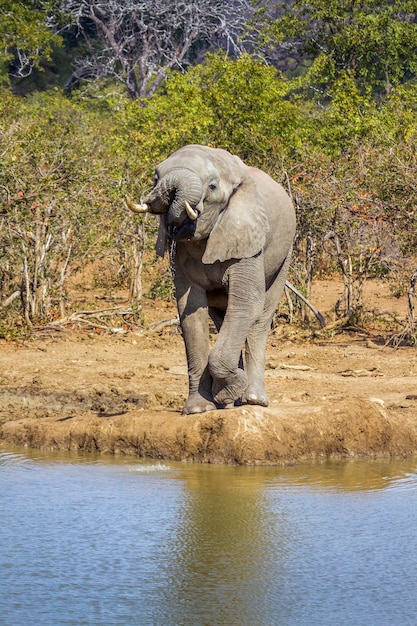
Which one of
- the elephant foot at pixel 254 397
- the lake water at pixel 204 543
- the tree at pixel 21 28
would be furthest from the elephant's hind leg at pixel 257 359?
the tree at pixel 21 28

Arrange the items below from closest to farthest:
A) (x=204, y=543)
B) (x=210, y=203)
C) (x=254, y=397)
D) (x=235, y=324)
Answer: (x=204, y=543), (x=210, y=203), (x=235, y=324), (x=254, y=397)

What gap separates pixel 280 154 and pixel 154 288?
2347 mm

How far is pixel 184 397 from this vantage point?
10.5 metres

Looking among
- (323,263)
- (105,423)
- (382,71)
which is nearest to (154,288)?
(323,263)

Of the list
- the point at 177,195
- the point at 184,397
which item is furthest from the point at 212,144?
the point at 177,195

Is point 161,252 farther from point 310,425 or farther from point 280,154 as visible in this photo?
point 280,154

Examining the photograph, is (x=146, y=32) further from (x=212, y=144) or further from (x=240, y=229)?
(x=240, y=229)

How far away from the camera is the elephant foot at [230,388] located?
8.66m

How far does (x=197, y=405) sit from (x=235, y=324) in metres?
0.70

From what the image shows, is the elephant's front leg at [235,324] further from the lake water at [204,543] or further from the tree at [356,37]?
the tree at [356,37]

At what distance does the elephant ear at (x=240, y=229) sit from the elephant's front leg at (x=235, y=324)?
13cm

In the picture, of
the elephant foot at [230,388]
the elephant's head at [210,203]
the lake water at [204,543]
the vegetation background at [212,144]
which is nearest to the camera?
the lake water at [204,543]

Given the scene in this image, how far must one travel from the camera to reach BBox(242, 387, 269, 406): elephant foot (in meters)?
8.98

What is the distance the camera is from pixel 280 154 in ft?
50.1
